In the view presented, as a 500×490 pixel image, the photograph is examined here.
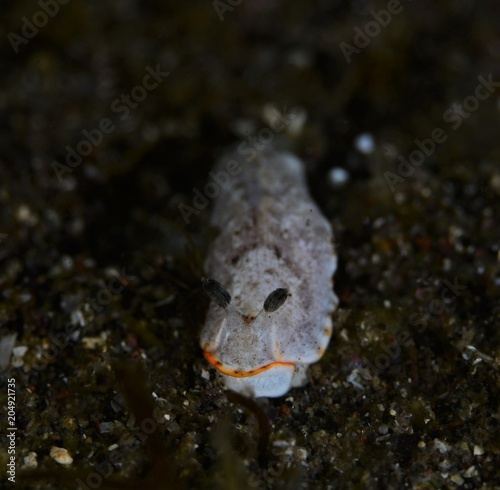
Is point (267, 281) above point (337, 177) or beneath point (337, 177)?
above

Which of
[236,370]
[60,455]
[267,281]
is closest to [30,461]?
[60,455]

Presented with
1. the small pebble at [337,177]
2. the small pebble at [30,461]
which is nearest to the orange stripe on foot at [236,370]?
the small pebble at [30,461]

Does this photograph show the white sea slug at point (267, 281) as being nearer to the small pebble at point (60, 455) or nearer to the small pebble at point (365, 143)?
the small pebble at point (365, 143)

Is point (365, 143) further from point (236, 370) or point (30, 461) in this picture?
point (30, 461)

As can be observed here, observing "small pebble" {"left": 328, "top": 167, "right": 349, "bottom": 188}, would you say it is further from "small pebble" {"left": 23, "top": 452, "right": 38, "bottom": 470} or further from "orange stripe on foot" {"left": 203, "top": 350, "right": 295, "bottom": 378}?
"small pebble" {"left": 23, "top": 452, "right": 38, "bottom": 470}

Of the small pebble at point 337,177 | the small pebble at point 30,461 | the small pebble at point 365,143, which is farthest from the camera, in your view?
the small pebble at point 365,143

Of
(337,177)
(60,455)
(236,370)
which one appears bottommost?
(337,177)

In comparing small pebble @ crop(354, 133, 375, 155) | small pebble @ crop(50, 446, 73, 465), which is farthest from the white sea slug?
small pebble @ crop(50, 446, 73, 465)

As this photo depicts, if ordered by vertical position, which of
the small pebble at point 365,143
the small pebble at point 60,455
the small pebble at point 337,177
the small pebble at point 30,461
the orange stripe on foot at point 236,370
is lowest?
the small pebble at point 337,177
